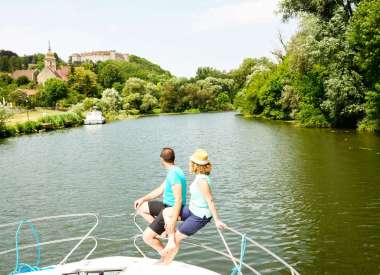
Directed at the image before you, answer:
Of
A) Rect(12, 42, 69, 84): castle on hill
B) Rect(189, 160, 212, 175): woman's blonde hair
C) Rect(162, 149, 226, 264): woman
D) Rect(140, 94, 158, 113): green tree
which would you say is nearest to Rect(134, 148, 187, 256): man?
Rect(162, 149, 226, 264): woman

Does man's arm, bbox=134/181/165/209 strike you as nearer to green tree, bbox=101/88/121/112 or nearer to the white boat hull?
the white boat hull

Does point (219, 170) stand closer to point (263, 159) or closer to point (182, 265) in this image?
point (263, 159)

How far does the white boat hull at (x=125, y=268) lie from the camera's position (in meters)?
7.66

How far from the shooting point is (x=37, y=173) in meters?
28.3

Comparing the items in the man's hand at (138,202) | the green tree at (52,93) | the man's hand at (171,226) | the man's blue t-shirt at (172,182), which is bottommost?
the man's hand at (171,226)

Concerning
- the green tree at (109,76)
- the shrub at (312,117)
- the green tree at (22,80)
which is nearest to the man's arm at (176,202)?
the shrub at (312,117)

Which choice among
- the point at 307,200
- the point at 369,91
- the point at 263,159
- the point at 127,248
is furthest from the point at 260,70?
the point at 127,248

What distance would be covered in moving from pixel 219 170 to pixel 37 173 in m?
11.1

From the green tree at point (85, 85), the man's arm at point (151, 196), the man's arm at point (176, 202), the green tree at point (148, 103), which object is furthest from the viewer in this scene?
the green tree at point (85, 85)

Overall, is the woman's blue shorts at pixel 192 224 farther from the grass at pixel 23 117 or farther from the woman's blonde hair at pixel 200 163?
the grass at pixel 23 117

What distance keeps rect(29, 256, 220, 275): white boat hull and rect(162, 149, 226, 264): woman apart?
275 mm

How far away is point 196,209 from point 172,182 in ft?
2.02

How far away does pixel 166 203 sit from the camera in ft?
27.7

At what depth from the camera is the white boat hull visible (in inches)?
302
